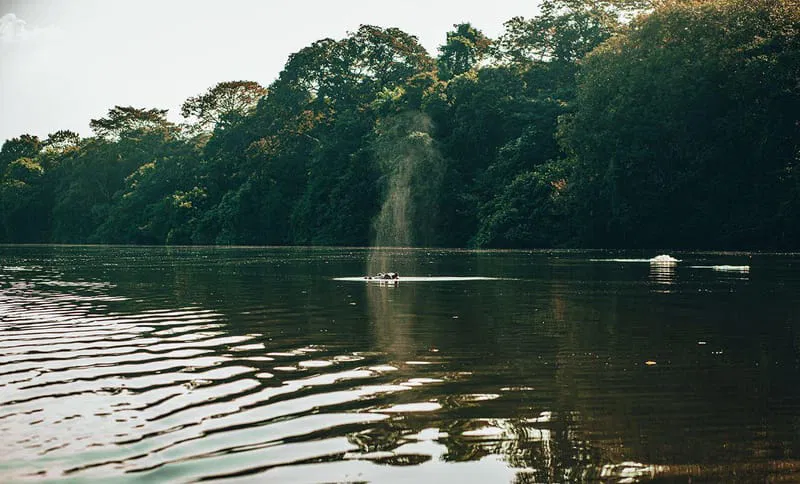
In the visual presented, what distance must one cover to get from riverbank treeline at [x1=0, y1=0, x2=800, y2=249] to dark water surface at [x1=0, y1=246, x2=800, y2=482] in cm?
4889

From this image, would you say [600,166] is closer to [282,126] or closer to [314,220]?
[314,220]

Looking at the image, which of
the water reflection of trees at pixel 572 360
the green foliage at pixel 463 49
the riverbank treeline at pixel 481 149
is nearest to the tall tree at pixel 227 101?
the riverbank treeline at pixel 481 149

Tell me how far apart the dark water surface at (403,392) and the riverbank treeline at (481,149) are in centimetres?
4889

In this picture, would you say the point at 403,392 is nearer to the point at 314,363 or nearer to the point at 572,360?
the point at 314,363

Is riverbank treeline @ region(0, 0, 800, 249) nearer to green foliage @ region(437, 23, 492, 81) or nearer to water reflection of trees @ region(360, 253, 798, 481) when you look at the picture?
green foliage @ region(437, 23, 492, 81)

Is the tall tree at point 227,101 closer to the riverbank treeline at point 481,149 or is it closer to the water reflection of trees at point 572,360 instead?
the riverbank treeline at point 481,149

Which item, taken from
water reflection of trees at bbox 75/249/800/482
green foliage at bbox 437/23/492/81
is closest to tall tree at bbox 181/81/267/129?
green foliage at bbox 437/23/492/81

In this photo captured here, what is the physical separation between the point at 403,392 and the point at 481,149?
88.0 m

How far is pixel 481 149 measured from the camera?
3814 inches

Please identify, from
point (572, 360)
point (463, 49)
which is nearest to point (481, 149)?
point (463, 49)

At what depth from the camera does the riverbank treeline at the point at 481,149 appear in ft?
218

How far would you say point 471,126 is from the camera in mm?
94812

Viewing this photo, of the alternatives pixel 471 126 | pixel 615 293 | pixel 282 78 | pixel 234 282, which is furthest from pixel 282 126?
pixel 615 293

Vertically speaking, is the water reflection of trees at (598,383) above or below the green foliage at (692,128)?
below
